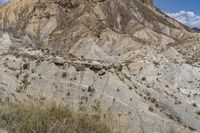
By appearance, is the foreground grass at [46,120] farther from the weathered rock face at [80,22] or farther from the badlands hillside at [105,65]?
the weathered rock face at [80,22]

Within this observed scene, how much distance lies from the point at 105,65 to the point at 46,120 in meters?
22.4

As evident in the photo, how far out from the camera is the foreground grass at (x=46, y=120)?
7060mm

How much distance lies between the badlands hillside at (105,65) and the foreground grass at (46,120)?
1.11 feet

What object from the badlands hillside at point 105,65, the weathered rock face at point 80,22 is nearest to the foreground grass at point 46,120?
the badlands hillside at point 105,65

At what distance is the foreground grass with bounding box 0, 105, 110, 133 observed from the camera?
706 centimetres

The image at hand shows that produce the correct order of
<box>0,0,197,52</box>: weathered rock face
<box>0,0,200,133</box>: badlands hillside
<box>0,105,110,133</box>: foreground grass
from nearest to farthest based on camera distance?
<box>0,105,110,133</box>: foreground grass, <box>0,0,200,133</box>: badlands hillside, <box>0,0,197,52</box>: weathered rock face

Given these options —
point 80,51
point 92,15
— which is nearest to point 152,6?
point 92,15

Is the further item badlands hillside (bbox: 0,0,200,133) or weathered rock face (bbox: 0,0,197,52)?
weathered rock face (bbox: 0,0,197,52)

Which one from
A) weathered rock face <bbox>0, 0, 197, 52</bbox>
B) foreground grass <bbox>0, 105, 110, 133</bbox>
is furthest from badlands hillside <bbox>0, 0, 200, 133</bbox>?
foreground grass <bbox>0, 105, 110, 133</bbox>

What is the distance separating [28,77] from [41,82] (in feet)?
3.13

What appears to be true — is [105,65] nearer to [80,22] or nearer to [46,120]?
[46,120]

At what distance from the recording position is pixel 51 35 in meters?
105

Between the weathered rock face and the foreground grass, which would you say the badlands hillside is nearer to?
the weathered rock face

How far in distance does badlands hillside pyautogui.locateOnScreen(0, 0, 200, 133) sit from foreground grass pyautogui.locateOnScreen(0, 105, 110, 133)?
0.34 m
